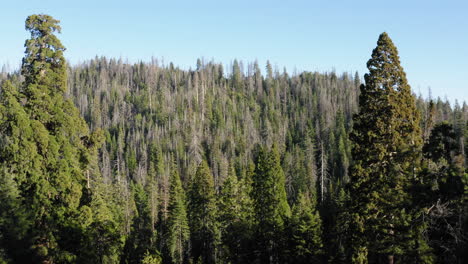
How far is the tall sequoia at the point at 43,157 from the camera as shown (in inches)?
675

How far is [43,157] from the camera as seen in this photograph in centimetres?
1756

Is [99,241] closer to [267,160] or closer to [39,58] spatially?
[39,58]

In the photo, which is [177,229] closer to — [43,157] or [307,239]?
[307,239]

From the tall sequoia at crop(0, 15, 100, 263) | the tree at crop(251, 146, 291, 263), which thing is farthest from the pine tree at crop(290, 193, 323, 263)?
the tall sequoia at crop(0, 15, 100, 263)

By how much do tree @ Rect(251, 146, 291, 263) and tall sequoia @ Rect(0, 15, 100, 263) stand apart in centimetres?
2345

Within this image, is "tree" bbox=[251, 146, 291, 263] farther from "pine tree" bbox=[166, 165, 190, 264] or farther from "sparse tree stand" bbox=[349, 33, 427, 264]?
"sparse tree stand" bbox=[349, 33, 427, 264]

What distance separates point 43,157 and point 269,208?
25.5m

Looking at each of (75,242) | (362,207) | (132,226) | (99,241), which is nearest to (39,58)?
(75,242)

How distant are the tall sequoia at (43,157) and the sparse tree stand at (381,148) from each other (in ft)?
39.9

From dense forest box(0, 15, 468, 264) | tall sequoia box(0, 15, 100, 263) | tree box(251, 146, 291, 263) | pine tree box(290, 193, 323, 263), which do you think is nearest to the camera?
dense forest box(0, 15, 468, 264)

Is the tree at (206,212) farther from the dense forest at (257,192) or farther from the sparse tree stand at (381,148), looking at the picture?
the sparse tree stand at (381,148)

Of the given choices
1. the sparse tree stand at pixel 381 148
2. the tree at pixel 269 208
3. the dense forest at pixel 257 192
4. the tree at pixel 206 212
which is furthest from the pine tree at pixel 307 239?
the sparse tree stand at pixel 381 148

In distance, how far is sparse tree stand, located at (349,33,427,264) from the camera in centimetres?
1734

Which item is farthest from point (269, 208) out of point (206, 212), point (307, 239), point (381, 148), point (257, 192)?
point (381, 148)
